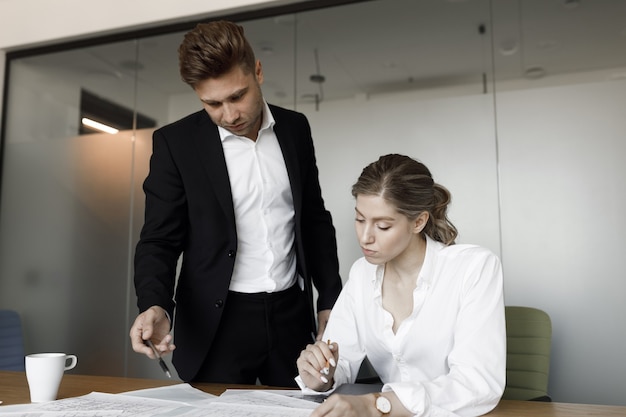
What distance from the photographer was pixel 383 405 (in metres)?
1.09

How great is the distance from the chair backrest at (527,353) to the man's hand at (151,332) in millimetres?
1309

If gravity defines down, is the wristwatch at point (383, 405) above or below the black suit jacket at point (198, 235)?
below

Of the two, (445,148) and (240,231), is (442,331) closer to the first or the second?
(240,231)

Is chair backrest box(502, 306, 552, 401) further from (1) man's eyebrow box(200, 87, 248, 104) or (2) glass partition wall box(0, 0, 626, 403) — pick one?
(1) man's eyebrow box(200, 87, 248, 104)

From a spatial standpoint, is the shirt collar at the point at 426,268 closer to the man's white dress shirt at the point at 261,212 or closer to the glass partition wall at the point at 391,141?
the man's white dress shirt at the point at 261,212

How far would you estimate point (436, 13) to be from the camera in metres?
3.10

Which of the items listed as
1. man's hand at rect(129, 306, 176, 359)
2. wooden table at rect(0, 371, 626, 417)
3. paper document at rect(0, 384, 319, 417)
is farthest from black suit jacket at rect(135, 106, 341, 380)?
paper document at rect(0, 384, 319, 417)

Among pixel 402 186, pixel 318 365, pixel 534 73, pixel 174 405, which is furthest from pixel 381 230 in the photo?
pixel 534 73

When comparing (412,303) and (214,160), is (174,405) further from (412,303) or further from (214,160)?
(214,160)

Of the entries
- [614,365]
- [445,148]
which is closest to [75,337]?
[445,148]

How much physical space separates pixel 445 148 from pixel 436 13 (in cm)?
75

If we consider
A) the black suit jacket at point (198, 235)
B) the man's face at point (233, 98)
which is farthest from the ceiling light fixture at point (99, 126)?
the man's face at point (233, 98)

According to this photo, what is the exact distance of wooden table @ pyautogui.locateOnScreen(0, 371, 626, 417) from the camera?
1.19 m

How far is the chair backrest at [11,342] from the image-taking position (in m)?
3.40
